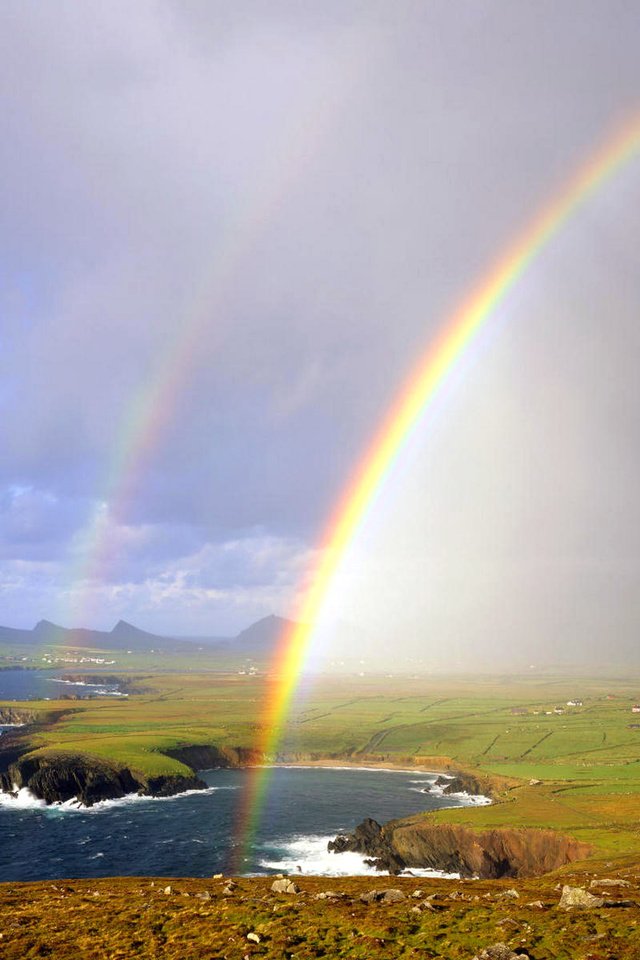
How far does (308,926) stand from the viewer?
1319 inches

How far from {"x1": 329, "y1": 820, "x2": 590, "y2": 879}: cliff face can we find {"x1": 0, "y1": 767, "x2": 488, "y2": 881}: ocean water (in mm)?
5235

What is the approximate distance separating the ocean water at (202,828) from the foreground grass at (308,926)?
59847 mm

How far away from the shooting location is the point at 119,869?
9862 cm

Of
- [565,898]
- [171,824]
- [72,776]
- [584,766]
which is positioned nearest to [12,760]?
[72,776]

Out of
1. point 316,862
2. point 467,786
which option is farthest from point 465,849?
point 467,786

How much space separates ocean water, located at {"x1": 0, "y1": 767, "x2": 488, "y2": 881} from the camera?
9988 centimetres

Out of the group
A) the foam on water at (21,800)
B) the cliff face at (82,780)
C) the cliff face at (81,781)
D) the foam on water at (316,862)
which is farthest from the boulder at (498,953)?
the foam on water at (21,800)

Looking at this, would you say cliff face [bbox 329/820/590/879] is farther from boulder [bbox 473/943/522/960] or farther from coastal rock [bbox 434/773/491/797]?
boulder [bbox 473/943/522/960]

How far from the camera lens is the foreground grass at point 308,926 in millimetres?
29359

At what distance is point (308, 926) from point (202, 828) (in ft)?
339

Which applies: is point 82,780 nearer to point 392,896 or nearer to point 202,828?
point 202,828

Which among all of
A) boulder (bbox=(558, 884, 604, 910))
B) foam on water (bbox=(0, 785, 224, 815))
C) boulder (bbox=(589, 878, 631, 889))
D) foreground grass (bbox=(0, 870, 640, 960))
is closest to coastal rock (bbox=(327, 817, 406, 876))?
boulder (bbox=(589, 878, 631, 889))

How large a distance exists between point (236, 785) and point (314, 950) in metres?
157

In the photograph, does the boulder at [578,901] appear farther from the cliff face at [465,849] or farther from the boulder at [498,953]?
the cliff face at [465,849]
